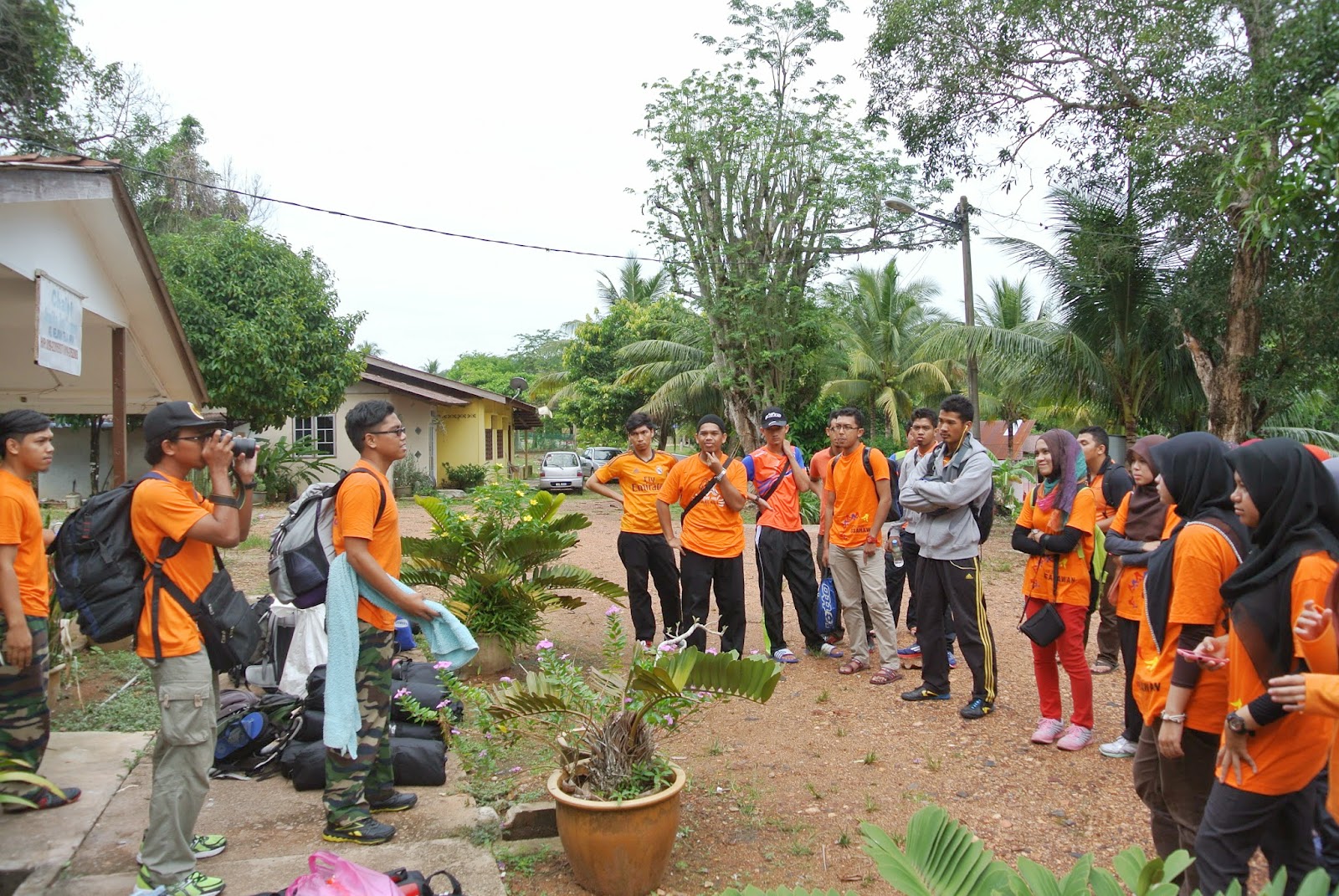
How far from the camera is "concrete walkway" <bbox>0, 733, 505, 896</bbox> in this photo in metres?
3.50

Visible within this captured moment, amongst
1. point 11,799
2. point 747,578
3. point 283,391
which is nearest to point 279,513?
point 283,391

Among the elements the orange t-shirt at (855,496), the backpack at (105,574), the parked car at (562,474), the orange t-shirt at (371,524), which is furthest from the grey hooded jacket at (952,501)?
the parked car at (562,474)

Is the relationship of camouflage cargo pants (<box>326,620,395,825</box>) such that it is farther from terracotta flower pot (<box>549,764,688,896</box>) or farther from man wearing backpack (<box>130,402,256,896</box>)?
terracotta flower pot (<box>549,764,688,896</box>)

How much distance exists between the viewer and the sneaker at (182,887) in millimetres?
3227

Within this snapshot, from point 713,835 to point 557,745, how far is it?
0.92 metres

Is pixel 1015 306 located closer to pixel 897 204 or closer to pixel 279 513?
pixel 897 204

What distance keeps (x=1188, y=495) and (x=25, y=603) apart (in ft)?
15.4

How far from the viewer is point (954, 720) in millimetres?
5570

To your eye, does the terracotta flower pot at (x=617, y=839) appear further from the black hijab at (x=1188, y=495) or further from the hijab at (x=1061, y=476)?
the hijab at (x=1061, y=476)

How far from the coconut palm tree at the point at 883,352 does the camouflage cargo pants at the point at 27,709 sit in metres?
25.4

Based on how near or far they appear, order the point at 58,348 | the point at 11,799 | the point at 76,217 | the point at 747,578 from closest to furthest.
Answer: the point at 11,799, the point at 58,348, the point at 76,217, the point at 747,578

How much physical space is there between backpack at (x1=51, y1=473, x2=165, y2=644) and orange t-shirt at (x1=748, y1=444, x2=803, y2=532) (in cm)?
428

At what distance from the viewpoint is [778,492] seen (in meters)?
6.79

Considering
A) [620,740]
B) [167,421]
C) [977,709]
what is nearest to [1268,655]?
[620,740]
